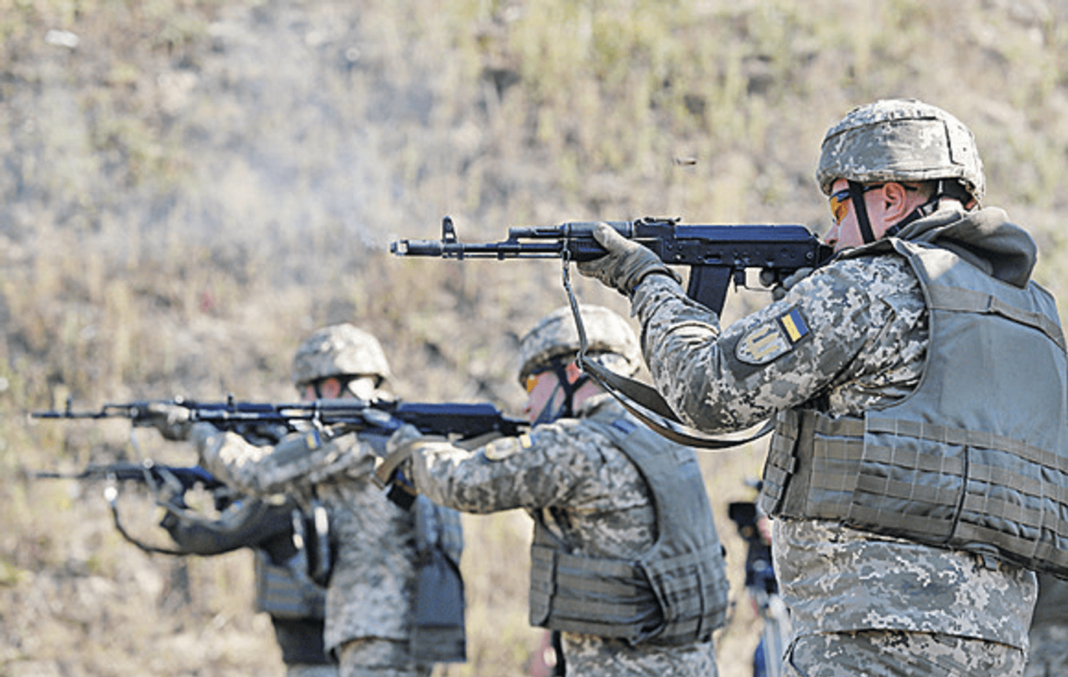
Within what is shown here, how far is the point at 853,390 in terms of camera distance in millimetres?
2916

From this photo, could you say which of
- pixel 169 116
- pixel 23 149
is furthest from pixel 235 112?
pixel 23 149

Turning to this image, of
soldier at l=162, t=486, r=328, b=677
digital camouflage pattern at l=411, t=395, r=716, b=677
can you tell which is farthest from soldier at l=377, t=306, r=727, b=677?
soldier at l=162, t=486, r=328, b=677

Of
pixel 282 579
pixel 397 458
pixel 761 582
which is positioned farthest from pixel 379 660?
pixel 761 582

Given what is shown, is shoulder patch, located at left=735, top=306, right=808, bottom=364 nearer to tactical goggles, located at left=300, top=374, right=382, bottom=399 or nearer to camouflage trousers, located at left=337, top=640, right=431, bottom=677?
camouflage trousers, located at left=337, top=640, right=431, bottom=677

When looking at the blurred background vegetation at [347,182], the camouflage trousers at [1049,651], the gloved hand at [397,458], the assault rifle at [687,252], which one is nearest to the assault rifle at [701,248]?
the assault rifle at [687,252]

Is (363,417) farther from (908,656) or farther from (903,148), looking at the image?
(908,656)

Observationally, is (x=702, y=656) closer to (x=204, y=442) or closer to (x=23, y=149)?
(x=204, y=442)

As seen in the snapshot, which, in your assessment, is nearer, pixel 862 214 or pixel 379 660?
pixel 862 214

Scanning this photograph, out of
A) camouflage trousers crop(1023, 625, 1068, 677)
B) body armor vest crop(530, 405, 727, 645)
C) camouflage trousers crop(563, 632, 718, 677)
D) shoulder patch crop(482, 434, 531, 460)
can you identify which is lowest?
camouflage trousers crop(1023, 625, 1068, 677)

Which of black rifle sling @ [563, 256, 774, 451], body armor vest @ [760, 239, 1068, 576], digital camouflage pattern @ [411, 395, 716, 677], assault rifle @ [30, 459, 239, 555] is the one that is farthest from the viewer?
assault rifle @ [30, 459, 239, 555]

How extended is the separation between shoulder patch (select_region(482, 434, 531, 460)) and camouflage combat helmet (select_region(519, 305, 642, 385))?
53 centimetres

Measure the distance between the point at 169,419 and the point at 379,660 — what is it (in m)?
1.95

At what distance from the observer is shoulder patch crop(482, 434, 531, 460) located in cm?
446

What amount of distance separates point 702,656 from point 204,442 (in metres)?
3.24
